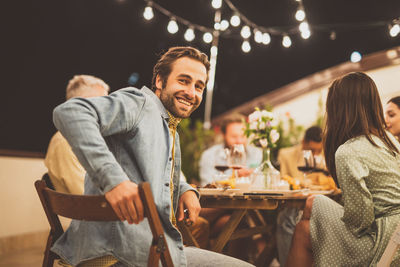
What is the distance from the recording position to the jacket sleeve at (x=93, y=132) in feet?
3.76

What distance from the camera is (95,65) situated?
847cm

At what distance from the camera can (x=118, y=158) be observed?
1.40m

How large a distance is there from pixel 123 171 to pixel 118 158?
6.3 inches

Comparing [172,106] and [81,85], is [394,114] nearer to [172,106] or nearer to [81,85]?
[172,106]

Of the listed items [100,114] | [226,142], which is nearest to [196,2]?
[226,142]

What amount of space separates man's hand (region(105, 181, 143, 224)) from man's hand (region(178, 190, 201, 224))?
1.93 ft

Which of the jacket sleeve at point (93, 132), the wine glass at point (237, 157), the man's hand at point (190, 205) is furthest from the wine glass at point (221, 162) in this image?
the jacket sleeve at point (93, 132)

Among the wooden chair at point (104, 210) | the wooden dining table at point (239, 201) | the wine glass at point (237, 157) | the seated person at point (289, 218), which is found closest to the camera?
the wooden chair at point (104, 210)

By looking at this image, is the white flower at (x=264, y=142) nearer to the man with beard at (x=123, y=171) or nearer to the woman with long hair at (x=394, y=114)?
the woman with long hair at (x=394, y=114)

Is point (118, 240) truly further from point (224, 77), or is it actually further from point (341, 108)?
point (224, 77)

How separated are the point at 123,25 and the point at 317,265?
785cm

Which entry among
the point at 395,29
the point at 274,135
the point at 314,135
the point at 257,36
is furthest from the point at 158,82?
the point at 257,36

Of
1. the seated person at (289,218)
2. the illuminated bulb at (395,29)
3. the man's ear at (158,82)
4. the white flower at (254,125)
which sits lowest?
the seated person at (289,218)

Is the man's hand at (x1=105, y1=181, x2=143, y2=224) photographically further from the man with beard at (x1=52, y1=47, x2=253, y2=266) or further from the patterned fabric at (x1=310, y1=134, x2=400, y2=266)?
the patterned fabric at (x1=310, y1=134, x2=400, y2=266)
